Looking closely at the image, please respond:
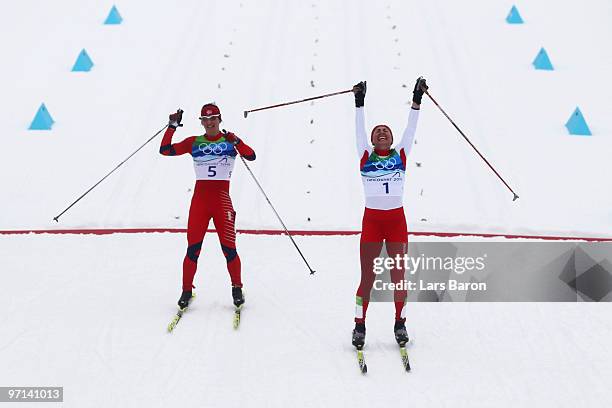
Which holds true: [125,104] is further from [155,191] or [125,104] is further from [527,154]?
[527,154]

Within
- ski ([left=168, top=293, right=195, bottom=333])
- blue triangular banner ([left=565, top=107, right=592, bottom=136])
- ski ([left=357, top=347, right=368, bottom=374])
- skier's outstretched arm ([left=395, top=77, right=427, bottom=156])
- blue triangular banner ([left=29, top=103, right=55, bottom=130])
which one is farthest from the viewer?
blue triangular banner ([left=29, top=103, right=55, bottom=130])

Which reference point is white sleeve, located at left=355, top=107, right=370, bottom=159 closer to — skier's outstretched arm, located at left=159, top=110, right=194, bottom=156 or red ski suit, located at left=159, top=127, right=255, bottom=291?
red ski suit, located at left=159, top=127, right=255, bottom=291

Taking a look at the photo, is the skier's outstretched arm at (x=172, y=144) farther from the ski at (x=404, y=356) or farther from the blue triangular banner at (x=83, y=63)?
the blue triangular banner at (x=83, y=63)

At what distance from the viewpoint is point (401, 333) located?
15.4 feet

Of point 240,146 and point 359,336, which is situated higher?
point 240,146

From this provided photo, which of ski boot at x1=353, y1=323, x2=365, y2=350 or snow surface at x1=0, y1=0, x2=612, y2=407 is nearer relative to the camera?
snow surface at x1=0, y1=0, x2=612, y2=407

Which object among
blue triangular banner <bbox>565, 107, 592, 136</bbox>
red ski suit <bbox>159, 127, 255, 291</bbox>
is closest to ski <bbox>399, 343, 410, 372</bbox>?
red ski suit <bbox>159, 127, 255, 291</bbox>

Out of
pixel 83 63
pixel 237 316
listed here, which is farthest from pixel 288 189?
pixel 83 63

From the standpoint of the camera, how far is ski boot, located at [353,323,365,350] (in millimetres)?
4641

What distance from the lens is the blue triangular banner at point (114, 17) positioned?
11.6m

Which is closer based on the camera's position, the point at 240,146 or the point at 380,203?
the point at 380,203

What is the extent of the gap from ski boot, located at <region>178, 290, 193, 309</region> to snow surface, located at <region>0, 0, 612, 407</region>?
124mm

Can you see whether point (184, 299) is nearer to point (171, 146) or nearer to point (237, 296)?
point (237, 296)

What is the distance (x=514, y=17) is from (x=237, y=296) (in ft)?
28.3
